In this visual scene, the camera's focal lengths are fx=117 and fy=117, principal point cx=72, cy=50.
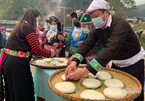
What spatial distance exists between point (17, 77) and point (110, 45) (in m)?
1.36

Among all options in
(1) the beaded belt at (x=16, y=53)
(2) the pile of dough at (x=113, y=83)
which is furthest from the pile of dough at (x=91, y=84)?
(1) the beaded belt at (x=16, y=53)

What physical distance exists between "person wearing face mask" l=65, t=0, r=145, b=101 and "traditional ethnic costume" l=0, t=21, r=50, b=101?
0.75 metres

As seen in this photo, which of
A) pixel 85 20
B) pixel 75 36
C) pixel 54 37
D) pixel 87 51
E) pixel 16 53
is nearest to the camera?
pixel 87 51

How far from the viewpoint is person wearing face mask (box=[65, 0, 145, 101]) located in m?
1.14

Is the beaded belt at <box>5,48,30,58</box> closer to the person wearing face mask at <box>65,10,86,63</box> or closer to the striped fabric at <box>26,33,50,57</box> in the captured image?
the striped fabric at <box>26,33,50,57</box>

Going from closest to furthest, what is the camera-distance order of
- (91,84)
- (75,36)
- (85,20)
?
1. (91,84)
2. (85,20)
3. (75,36)

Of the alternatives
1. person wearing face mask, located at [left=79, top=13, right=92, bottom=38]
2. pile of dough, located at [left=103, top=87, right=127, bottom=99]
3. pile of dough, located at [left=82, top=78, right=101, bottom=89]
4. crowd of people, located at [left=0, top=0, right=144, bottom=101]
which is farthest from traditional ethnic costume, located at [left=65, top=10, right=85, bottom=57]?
pile of dough, located at [left=103, top=87, right=127, bottom=99]

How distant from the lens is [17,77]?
5.56 ft

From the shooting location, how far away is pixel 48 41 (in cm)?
286

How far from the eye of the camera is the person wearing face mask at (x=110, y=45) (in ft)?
3.73

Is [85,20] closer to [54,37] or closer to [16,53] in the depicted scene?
[54,37]

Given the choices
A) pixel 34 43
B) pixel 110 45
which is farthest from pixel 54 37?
pixel 110 45

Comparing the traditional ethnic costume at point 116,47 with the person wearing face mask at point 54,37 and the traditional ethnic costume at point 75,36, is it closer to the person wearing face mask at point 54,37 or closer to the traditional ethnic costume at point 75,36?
the traditional ethnic costume at point 75,36

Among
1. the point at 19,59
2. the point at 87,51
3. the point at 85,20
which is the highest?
the point at 85,20
